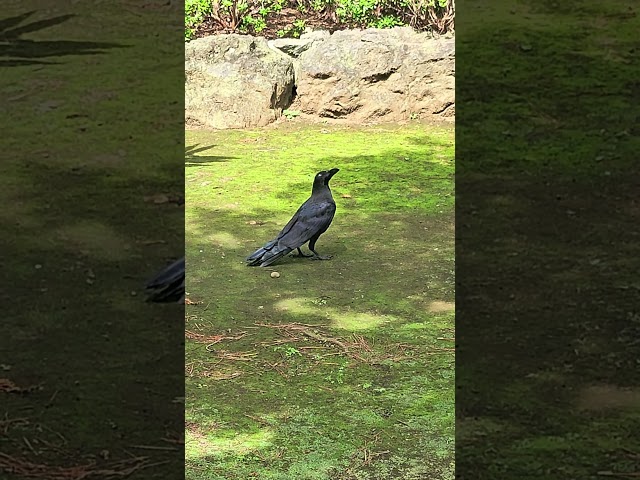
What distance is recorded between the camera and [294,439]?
2.46 m

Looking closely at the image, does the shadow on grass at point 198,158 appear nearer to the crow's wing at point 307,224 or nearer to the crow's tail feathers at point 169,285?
the crow's wing at point 307,224

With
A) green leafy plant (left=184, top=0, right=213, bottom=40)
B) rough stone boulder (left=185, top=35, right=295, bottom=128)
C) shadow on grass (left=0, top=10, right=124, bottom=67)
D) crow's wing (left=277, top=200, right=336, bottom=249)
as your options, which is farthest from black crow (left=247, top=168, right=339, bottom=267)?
green leafy plant (left=184, top=0, right=213, bottom=40)

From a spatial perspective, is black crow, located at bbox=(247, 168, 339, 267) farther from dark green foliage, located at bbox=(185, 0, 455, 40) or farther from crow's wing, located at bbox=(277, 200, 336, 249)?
dark green foliage, located at bbox=(185, 0, 455, 40)

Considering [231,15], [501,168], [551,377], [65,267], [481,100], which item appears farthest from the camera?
[231,15]

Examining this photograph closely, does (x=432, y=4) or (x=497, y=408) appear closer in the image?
(x=497, y=408)

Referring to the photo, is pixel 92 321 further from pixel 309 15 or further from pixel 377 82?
pixel 309 15

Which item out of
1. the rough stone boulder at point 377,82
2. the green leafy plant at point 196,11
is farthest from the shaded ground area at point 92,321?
the green leafy plant at point 196,11

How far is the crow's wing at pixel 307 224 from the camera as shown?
12.0ft

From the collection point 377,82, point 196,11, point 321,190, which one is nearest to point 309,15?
point 196,11

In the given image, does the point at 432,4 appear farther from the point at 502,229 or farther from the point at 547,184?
the point at 502,229

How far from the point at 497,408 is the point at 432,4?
14.6 feet

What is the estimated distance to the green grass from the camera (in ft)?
7.93

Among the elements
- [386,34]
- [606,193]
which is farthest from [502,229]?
[386,34]

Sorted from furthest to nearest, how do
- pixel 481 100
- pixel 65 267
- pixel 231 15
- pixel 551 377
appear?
pixel 231 15, pixel 481 100, pixel 551 377, pixel 65 267
